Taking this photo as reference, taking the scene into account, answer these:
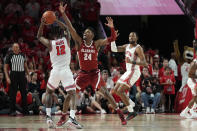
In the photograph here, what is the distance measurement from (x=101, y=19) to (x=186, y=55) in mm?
3879

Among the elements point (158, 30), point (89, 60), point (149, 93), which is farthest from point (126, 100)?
point (158, 30)

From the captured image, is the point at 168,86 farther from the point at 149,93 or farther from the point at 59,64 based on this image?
the point at 59,64

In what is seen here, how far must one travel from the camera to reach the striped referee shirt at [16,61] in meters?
12.4

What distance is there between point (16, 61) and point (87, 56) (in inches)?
159

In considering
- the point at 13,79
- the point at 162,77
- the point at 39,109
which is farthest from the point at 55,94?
the point at 162,77

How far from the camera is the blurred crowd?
529 inches

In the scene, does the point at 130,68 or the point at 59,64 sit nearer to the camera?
the point at 59,64

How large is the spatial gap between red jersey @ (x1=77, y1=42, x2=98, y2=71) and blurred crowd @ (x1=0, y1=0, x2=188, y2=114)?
424cm

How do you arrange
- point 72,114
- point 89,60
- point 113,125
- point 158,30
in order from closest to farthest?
point 72,114 → point 113,125 → point 89,60 → point 158,30

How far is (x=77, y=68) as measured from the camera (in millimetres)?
14375

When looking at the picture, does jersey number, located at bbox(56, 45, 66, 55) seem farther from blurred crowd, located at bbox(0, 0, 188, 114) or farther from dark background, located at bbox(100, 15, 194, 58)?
dark background, located at bbox(100, 15, 194, 58)

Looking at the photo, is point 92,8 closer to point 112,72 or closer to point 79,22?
point 79,22

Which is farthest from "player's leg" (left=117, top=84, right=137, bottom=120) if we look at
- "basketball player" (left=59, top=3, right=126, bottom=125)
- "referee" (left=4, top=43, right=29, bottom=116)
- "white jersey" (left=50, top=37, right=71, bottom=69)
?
"referee" (left=4, top=43, right=29, bottom=116)

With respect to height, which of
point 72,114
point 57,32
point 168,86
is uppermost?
point 57,32
